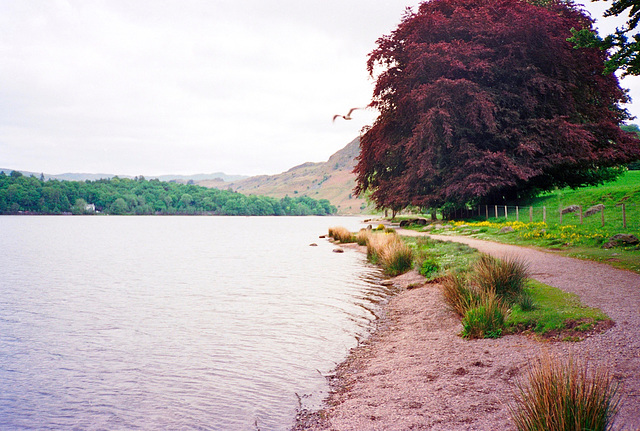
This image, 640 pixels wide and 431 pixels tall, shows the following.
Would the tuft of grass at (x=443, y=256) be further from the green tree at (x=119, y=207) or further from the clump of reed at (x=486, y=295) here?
the green tree at (x=119, y=207)

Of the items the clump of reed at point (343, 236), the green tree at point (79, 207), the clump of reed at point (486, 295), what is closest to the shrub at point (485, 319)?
the clump of reed at point (486, 295)

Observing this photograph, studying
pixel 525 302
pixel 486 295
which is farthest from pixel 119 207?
pixel 525 302

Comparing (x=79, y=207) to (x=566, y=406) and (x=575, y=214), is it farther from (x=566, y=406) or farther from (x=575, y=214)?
(x=566, y=406)

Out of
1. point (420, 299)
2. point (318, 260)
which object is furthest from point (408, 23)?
point (420, 299)

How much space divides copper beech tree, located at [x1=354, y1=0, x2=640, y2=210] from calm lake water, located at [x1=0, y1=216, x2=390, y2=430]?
13.9 m

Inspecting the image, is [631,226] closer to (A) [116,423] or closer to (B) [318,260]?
(B) [318,260]

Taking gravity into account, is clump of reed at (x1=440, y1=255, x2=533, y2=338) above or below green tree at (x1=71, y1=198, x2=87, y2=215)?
below

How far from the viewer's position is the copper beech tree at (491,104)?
3156 cm

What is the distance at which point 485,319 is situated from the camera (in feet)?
29.9

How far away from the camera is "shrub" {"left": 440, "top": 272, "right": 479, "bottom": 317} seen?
10.3m

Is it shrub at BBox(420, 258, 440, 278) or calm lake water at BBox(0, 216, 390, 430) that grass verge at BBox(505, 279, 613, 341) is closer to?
calm lake water at BBox(0, 216, 390, 430)

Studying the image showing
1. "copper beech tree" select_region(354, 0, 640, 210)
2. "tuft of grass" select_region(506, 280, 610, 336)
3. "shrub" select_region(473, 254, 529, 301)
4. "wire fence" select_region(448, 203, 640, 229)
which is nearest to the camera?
"tuft of grass" select_region(506, 280, 610, 336)

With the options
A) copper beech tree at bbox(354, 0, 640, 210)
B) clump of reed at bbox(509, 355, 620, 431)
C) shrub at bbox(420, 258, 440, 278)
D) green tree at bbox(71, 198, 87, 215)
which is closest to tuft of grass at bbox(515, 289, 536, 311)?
clump of reed at bbox(509, 355, 620, 431)

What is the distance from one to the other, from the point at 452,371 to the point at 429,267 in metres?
10.5
